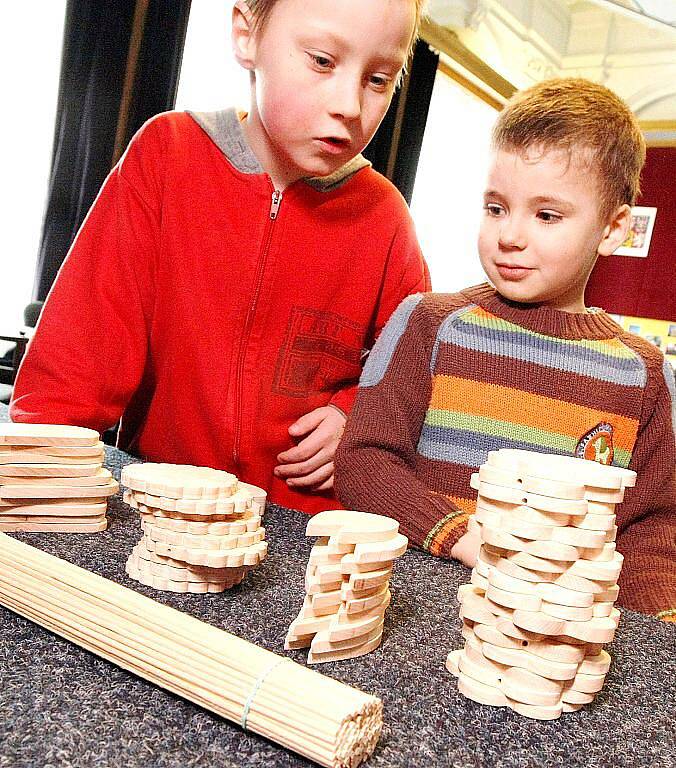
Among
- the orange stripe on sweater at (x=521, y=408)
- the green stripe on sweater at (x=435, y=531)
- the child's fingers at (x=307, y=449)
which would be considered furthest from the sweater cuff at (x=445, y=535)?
the child's fingers at (x=307, y=449)

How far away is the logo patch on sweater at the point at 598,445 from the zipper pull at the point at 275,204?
58 centimetres

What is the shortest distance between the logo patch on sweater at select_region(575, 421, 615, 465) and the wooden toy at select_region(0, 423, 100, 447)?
0.68 metres

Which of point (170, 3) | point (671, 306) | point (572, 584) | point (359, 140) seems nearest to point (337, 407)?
point (359, 140)

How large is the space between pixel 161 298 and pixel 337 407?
1.08 feet

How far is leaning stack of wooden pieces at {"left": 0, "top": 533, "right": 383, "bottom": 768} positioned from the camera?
17.8 inches

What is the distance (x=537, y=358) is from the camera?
1137 millimetres

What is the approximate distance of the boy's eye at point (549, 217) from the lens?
3.49 feet

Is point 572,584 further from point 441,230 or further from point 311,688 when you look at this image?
point 441,230

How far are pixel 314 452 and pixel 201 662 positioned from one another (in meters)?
0.73

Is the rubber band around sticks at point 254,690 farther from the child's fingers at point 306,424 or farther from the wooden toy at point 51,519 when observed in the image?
the child's fingers at point 306,424

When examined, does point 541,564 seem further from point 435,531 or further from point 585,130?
point 585,130

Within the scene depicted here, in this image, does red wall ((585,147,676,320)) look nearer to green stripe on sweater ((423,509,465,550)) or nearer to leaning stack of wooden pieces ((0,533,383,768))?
green stripe on sweater ((423,509,465,550))

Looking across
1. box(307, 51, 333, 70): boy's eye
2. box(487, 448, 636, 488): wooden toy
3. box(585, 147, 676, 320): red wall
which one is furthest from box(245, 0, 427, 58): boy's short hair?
box(585, 147, 676, 320): red wall

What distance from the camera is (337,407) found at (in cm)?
126
